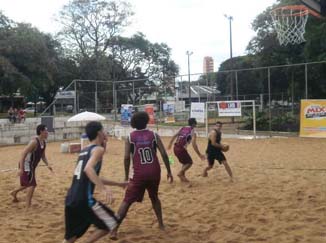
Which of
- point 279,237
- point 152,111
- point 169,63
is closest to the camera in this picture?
point 279,237

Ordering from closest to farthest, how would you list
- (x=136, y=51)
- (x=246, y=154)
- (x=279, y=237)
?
1. (x=279, y=237)
2. (x=246, y=154)
3. (x=136, y=51)

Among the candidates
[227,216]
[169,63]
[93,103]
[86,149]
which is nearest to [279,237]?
[227,216]

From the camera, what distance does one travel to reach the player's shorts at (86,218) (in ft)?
16.3

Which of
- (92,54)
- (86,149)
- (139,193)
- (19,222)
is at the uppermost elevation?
(92,54)

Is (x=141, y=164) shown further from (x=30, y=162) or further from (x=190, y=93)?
(x=190, y=93)

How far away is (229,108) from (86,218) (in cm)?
1965

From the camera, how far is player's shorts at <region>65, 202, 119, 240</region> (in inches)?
196

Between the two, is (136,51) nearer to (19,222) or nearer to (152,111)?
(152,111)

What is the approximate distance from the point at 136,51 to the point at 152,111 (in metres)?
50.1

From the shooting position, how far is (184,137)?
1080 centimetres

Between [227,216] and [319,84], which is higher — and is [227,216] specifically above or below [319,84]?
below

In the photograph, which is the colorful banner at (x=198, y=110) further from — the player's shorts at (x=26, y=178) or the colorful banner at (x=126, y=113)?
the player's shorts at (x=26, y=178)

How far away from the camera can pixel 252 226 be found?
6863 millimetres

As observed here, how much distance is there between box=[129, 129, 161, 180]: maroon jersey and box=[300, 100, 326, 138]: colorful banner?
16.5 metres
